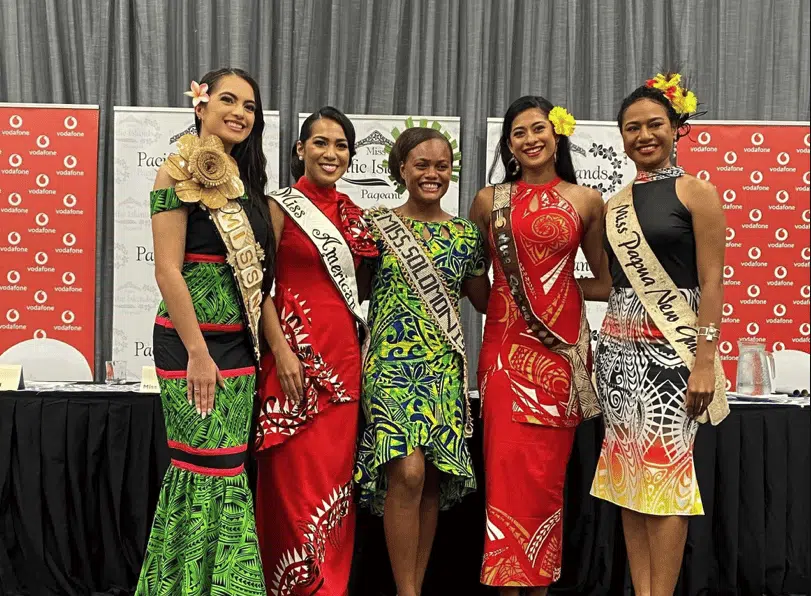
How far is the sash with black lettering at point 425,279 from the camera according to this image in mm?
2314

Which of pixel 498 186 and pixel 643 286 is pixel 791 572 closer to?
pixel 643 286

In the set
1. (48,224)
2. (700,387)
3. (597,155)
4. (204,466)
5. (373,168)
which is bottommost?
(204,466)

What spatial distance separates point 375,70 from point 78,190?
181cm

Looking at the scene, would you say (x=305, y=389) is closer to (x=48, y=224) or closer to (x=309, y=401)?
(x=309, y=401)

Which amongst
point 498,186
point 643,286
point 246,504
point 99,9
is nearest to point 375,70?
point 99,9

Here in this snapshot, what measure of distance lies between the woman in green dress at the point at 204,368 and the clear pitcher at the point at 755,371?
198 centimetres

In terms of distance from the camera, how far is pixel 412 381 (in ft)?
7.47

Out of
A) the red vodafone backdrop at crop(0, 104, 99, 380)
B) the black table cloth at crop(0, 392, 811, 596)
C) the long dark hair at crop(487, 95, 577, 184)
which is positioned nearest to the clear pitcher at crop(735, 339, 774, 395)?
the black table cloth at crop(0, 392, 811, 596)

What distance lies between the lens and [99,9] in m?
4.39

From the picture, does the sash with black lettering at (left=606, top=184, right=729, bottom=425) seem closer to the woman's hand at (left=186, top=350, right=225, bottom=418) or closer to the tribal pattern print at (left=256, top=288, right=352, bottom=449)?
the tribal pattern print at (left=256, top=288, right=352, bottom=449)

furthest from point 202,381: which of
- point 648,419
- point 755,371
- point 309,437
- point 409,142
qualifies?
point 755,371

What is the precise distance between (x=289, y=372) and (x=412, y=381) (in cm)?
36

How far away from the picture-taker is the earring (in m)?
2.51

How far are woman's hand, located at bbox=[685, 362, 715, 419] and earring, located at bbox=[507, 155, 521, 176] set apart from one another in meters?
0.84
